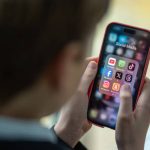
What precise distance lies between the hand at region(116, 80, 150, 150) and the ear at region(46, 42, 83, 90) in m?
0.25

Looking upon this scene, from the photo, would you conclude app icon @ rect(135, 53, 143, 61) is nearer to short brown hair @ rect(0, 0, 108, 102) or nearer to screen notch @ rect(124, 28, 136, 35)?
screen notch @ rect(124, 28, 136, 35)

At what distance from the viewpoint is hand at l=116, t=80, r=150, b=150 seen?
62cm

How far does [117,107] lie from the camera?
665 millimetres

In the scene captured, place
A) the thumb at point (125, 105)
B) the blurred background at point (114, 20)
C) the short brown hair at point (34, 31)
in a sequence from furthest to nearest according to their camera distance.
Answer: the blurred background at point (114, 20)
the thumb at point (125, 105)
the short brown hair at point (34, 31)

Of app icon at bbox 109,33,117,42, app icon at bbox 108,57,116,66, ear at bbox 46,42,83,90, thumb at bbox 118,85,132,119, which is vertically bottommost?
thumb at bbox 118,85,132,119

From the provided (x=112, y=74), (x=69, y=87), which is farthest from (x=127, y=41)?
(x=69, y=87)

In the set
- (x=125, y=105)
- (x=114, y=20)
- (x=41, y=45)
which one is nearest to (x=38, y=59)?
(x=41, y=45)

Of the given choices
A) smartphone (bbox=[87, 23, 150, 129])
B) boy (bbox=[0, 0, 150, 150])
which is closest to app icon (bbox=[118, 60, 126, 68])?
smartphone (bbox=[87, 23, 150, 129])

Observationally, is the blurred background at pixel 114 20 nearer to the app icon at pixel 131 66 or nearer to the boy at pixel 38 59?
the app icon at pixel 131 66

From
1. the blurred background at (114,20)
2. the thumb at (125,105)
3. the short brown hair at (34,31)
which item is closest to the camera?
the short brown hair at (34,31)

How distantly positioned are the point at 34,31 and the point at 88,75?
0.99 feet

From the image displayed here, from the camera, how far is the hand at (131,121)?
0.62 m

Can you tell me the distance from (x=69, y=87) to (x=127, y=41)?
27 cm

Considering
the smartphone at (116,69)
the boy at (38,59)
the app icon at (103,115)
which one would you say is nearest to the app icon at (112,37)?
the smartphone at (116,69)
